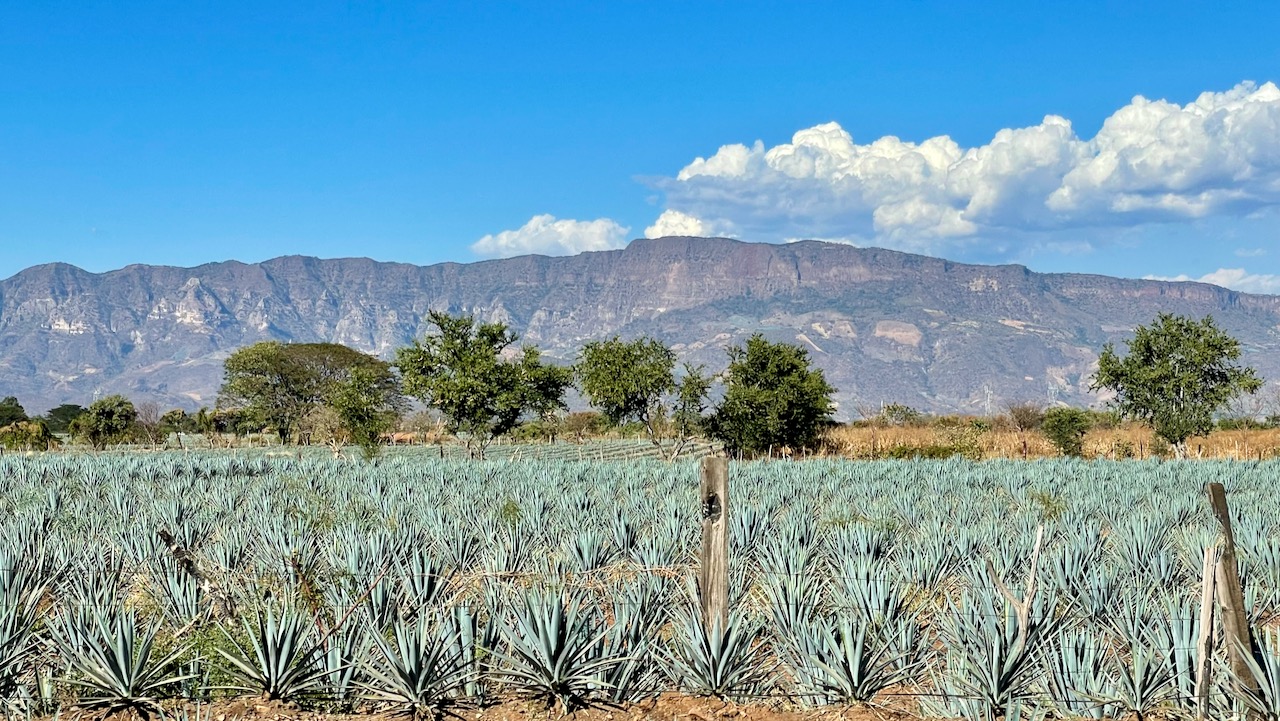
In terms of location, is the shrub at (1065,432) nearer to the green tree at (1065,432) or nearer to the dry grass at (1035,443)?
the green tree at (1065,432)

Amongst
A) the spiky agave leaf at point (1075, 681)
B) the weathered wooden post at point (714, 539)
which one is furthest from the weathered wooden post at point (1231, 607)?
the weathered wooden post at point (714, 539)

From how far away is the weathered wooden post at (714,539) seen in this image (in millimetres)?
4453

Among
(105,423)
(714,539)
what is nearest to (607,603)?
(714,539)

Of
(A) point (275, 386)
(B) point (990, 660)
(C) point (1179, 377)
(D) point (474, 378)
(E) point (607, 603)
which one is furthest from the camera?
(A) point (275, 386)

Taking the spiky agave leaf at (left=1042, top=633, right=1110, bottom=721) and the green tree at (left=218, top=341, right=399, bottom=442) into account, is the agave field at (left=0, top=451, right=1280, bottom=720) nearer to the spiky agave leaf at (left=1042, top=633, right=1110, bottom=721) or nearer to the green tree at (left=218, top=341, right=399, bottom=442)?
the spiky agave leaf at (left=1042, top=633, right=1110, bottom=721)

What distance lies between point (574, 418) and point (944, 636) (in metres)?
60.7

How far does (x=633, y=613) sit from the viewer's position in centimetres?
454

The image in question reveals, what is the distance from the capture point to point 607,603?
5.91 meters

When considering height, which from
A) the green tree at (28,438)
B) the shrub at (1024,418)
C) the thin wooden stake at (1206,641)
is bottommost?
the shrub at (1024,418)

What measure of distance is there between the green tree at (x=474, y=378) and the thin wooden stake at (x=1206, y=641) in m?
26.8

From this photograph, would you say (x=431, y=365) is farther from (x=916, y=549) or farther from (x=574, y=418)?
(x=574, y=418)

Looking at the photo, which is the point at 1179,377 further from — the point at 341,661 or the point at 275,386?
the point at 275,386

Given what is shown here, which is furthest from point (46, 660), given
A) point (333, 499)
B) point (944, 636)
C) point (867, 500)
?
point (867, 500)

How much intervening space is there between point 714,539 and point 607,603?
164cm
